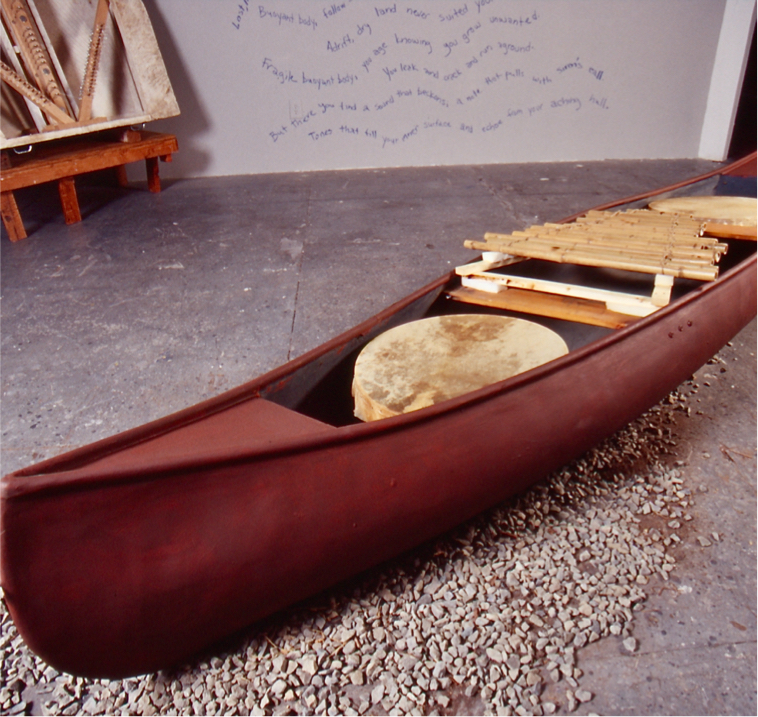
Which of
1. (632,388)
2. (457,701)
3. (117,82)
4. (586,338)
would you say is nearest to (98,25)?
(117,82)

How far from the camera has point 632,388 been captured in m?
2.15

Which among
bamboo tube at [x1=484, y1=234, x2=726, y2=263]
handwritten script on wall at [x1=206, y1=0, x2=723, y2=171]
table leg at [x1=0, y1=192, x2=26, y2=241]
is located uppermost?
handwritten script on wall at [x1=206, y1=0, x2=723, y2=171]

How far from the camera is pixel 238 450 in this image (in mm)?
1412

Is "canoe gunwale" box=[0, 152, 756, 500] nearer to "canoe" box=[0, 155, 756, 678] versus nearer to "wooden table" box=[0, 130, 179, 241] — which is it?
"canoe" box=[0, 155, 756, 678]

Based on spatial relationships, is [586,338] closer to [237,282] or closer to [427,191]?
[237,282]

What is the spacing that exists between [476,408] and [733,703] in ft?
3.17

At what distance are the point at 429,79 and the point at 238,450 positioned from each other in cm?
559

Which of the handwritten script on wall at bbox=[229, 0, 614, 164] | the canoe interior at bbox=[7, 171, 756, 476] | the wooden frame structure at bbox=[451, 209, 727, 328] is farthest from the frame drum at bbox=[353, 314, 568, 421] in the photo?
the handwritten script on wall at bbox=[229, 0, 614, 164]

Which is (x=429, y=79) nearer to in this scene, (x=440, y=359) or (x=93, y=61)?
(x=93, y=61)

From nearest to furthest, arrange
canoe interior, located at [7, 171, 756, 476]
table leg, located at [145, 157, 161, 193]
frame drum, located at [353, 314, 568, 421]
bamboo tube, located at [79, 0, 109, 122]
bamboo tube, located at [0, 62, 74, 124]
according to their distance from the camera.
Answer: canoe interior, located at [7, 171, 756, 476] < frame drum, located at [353, 314, 568, 421] < bamboo tube, located at [0, 62, 74, 124] < bamboo tube, located at [79, 0, 109, 122] < table leg, located at [145, 157, 161, 193]

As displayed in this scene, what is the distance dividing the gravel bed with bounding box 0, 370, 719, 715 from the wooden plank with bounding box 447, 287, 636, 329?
656 mm

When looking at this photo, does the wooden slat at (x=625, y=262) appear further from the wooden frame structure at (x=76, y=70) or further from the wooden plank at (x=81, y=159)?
the wooden frame structure at (x=76, y=70)

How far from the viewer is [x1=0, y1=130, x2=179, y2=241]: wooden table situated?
4.46 meters

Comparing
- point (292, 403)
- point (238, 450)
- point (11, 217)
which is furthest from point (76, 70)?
point (238, 450)
